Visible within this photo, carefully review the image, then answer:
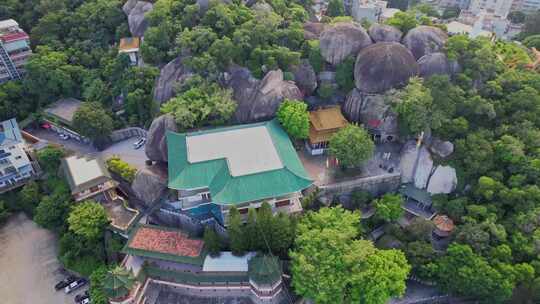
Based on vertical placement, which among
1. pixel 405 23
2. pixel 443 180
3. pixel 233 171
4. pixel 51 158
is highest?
pixel 405 23

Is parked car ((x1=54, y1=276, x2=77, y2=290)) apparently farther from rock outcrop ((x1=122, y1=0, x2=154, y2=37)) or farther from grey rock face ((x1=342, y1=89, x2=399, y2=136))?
grey rock face ((x1=342, y1=89, x2=399, y2=136))

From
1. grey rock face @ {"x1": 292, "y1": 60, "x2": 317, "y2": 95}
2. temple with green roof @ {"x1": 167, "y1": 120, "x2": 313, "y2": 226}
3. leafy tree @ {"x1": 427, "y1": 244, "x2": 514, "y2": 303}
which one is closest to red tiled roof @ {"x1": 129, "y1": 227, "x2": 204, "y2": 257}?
temple with green roof @ {"x1": 167, "y1": 120, "x2": 313, "y2": 226}

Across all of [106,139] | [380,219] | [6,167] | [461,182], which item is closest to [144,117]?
[106,139]

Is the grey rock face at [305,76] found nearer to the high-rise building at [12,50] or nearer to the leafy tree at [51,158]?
the leafy tree at [51,158]

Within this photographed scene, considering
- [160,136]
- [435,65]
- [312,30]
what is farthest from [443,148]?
[160,136]

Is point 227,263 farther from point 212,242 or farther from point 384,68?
point 384,68

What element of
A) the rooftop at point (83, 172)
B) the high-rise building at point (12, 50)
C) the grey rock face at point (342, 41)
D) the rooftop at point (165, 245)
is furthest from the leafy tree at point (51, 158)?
the grey rock face at point (342, 41)

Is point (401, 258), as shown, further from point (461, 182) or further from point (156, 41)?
point (156, 41)
